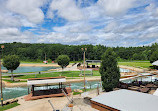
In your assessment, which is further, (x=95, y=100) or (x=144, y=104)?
(x=95, y=100)

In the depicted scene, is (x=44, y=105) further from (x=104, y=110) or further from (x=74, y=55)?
(x=74, y=55)

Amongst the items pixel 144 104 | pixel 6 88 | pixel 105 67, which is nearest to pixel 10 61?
pixel 6 88

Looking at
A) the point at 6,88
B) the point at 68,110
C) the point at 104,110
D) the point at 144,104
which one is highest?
the point at 144,104

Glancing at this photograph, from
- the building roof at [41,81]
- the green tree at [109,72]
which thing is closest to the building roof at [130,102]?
the green tree at [109,72]

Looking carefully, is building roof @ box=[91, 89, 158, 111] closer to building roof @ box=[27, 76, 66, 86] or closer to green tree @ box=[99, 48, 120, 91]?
green tree @ box=[99, 48, 120, 91]

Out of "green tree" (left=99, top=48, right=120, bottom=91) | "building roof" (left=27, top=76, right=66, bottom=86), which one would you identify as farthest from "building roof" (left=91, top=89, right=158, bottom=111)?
"building roof" (left=27, top=76, right=66, bottom=86)

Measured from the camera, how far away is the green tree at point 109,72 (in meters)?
17.6

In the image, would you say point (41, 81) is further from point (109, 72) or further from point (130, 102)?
point (130, 102)

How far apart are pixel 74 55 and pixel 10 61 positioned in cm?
6718

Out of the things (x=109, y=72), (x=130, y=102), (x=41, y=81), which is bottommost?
(x=41, y=81)

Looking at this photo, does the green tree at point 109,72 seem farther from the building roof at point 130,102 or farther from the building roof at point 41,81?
the building roof at point 130,102

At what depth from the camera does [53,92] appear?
768 inches

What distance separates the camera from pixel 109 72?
17828 millimetres

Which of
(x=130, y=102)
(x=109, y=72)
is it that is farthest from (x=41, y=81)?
(x=130, y=102)
